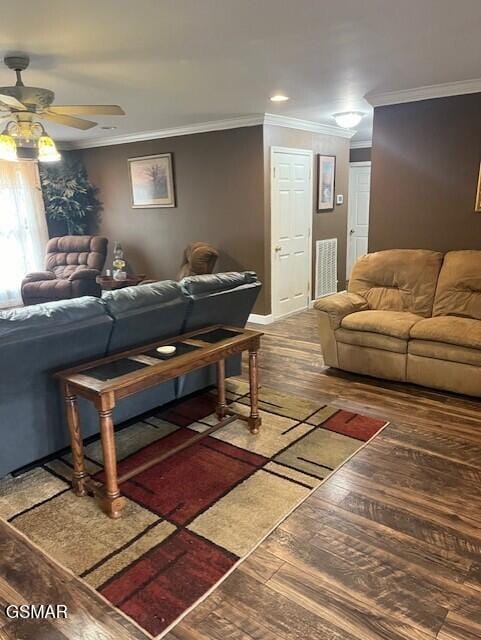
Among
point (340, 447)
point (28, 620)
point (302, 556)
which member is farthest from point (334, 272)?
point (28, 620)

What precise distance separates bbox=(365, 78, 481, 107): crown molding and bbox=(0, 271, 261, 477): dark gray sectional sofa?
2554mm

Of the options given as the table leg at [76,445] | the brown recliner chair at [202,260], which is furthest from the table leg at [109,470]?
the brown recliner chair at [202,260]

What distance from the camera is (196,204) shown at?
6004 millimetres

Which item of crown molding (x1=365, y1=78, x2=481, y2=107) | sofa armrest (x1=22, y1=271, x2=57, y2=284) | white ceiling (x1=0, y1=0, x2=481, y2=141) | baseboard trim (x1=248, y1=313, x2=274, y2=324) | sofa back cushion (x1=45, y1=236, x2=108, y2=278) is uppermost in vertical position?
white ceiling (x1=0, y1=0, x2=481, y2=141)

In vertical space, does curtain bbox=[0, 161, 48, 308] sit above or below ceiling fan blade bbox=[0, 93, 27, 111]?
below

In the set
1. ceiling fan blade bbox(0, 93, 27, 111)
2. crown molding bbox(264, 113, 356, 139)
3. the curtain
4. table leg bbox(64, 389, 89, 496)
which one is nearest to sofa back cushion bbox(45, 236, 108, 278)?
the curtain

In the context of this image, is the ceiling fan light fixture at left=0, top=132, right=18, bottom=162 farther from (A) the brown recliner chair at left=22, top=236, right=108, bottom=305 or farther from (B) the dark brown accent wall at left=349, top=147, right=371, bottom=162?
(B) the dark brown accent wall at left=349, top=147, right=371, bottom=162

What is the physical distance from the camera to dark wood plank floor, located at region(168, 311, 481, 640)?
1661mm

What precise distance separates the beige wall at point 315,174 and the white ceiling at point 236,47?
3.28 ft

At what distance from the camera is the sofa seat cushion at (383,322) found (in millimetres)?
3688

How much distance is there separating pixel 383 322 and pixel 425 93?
2102 mm

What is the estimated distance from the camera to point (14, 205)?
6.75 metres

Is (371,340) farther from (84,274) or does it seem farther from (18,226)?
(18,226)

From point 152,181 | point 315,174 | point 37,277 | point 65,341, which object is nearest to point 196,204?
point 152,181
